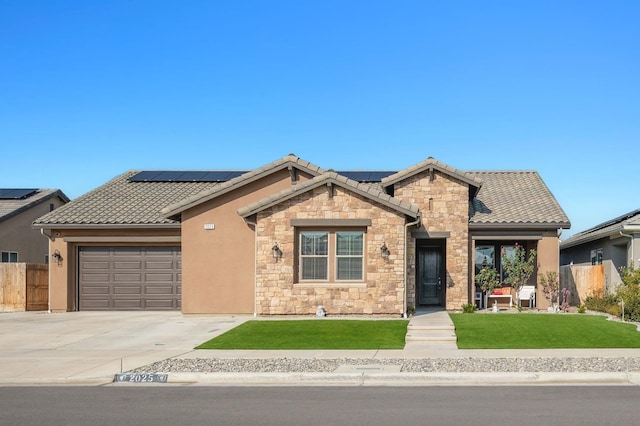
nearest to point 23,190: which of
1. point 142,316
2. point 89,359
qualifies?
point 142,316

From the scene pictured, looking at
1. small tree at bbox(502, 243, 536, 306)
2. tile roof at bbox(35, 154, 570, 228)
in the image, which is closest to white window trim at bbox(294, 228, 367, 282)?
tile roof at bbox(35, 154, 570, 228)

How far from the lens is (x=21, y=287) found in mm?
28188

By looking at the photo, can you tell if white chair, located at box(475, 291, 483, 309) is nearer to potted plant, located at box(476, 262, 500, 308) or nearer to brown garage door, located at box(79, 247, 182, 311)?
potted plant, located at box(476, 262, 500, 308)

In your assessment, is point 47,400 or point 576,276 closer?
point 47,400

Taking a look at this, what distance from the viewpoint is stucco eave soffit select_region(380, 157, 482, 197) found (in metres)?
25.3

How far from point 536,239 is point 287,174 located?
8.51m

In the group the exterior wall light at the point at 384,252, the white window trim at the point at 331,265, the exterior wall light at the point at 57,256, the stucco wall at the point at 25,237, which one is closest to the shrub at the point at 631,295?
the exterior wall light at the point at 384,252

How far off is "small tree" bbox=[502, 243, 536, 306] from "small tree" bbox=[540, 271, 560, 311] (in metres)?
0.50

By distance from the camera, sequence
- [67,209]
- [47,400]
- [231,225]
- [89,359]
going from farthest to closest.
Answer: [67,209], [231,225], [89,359], [47,400]

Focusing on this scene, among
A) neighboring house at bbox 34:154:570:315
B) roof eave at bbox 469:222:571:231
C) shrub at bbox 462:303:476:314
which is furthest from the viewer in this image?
roof eave at bbox 469:222:571:231

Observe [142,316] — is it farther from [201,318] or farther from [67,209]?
[67,209]

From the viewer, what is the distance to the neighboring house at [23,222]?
3272cm

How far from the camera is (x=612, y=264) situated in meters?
28.2

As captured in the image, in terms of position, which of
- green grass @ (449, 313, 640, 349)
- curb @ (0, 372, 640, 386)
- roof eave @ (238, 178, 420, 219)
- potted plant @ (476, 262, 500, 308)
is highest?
roof eave @ (238, 178, 420, 219)
